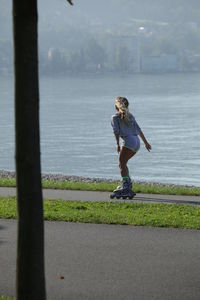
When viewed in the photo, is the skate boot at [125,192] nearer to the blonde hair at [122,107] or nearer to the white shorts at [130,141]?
the white shorts at [130,141]

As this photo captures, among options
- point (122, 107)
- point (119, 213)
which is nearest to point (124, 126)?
point (122, 107)

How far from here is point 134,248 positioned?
391 inches

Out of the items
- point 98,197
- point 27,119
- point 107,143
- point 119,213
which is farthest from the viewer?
point 107,143

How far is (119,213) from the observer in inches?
493

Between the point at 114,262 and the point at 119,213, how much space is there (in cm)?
338

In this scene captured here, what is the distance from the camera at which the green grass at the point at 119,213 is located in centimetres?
1173

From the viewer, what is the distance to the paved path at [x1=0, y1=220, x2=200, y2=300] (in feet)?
26.0

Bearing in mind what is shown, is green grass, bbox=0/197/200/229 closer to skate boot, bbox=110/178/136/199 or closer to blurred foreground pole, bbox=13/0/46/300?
skate boot, bbox=110/178/136/199

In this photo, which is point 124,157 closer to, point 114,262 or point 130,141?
point 130,141

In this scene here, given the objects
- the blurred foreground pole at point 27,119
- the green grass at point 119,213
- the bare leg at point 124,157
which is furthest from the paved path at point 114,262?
the bare leg at point 124,157

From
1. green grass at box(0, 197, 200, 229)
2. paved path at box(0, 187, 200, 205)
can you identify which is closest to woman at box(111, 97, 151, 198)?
paved path at box(0, 187, 200, 205)

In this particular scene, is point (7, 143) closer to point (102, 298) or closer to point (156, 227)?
point (156, 227)

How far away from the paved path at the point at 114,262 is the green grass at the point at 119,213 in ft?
0.97

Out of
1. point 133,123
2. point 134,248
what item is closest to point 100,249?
point 134,248
